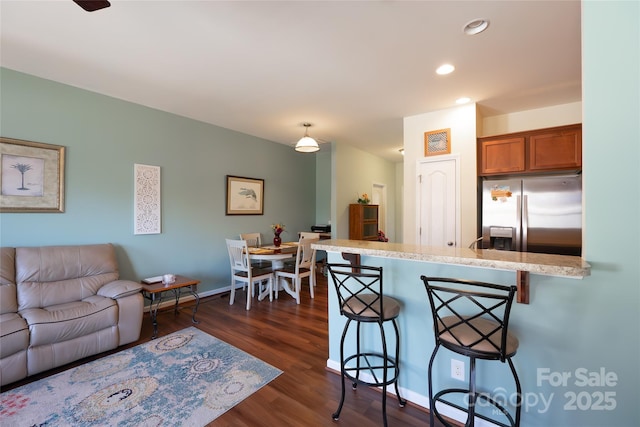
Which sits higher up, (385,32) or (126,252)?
(385,32)

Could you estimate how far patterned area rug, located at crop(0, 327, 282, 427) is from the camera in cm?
181

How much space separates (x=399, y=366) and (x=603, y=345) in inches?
44.8

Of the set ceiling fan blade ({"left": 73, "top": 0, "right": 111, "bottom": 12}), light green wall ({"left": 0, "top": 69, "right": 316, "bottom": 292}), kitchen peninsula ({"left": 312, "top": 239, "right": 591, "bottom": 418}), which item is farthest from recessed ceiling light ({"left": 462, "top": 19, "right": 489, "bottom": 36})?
light green wall ({"left": 0, "top": 69, "right": 316, "bottom": 292})

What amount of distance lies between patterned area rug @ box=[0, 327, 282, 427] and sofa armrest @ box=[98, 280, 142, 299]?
0.55 meters

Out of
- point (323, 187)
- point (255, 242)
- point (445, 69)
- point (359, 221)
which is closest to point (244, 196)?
point (255, 242)

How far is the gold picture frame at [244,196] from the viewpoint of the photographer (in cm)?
480

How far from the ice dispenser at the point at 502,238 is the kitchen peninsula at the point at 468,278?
1.95m

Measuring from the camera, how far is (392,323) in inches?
79.4

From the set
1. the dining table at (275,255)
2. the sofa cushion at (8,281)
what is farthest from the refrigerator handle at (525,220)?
the sofa cushion at (8,281)

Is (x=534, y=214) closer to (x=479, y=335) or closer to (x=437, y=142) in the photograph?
(x=437, y=142)

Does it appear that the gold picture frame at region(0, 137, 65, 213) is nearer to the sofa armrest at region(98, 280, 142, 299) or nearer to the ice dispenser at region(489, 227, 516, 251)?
the sofa armrest at region(98, 280, 142, 299)

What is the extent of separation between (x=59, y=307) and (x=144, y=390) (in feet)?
4.04

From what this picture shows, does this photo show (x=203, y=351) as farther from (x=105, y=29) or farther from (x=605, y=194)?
(x=605, y=194)

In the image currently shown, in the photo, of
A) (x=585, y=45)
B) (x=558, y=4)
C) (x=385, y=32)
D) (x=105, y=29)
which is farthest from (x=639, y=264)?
(x=105, y=29)
